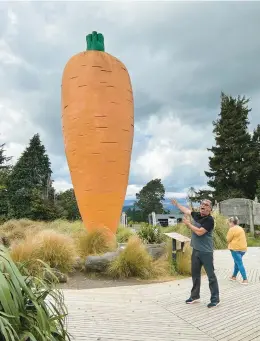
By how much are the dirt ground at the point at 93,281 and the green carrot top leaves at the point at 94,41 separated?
618cm

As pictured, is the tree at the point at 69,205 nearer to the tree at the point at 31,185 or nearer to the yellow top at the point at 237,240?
the tree at the point at 31,185

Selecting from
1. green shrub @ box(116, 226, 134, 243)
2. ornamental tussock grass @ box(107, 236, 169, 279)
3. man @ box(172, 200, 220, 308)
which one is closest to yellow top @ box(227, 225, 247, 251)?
ornamental tussock grass @ box(107, 236, 169, 279)

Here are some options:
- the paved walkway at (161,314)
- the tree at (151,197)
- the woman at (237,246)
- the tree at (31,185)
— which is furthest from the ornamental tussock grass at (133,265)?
the tree at (151,197)

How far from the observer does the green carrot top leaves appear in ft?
35.3

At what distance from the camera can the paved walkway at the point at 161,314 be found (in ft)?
13.1

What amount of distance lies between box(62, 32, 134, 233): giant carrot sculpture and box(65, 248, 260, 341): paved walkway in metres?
3.62

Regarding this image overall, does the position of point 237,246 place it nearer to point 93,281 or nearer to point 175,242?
point 175,242

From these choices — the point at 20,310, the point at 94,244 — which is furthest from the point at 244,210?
the point at 20,310

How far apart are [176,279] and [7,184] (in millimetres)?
24256

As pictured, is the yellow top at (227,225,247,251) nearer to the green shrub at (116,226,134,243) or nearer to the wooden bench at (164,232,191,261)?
the wooden bench at (164,232,191,261)

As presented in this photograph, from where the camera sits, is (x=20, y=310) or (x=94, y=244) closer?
(x=20, y=310)

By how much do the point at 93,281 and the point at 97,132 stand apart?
4107mm

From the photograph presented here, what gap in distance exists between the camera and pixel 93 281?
24.8 feet

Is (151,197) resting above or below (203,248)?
above
